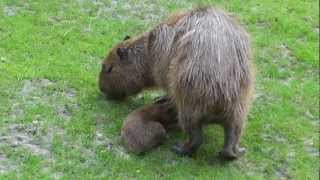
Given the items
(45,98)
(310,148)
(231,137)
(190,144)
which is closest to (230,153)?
(231,137)

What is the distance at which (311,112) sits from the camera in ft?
29.1

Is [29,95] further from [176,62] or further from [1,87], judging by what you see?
[176,62]

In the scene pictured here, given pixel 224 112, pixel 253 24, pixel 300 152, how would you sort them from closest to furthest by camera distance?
pixel 224 112, pixel 300 152, pixel 253 24

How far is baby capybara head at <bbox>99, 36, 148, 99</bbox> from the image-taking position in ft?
28.1

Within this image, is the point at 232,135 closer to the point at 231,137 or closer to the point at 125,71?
the point at 231,137

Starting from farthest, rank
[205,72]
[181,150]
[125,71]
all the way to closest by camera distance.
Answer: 1. [125,71]
2. [181,150]
3. [205,72]

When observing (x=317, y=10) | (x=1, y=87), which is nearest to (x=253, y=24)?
(x=317, y=10)

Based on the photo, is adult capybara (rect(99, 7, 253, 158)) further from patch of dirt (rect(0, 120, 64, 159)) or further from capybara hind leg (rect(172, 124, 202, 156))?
patch of dirt (rect(0, 120, 64, 159))

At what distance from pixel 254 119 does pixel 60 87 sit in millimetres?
2224

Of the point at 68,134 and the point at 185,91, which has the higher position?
the point at 185,91

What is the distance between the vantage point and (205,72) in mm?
7340

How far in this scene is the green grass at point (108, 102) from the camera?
7.44 m

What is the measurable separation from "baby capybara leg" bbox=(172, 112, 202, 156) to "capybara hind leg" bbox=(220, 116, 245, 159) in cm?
26

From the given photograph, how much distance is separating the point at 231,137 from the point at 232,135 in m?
0.02
